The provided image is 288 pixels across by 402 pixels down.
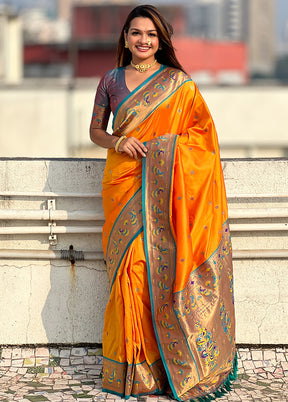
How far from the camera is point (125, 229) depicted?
3.18m

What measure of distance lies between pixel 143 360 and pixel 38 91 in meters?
17.1

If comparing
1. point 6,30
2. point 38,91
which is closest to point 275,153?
point 38,91

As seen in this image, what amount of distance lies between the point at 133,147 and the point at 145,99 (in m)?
0.23

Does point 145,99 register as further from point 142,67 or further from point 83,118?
point 83,118

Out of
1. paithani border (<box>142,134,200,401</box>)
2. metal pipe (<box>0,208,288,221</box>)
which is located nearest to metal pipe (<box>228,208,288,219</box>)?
metal pipe (<box>0,208,288,221</box>)

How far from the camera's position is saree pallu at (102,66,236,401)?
3.12 m

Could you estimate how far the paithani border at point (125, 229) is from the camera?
316cm

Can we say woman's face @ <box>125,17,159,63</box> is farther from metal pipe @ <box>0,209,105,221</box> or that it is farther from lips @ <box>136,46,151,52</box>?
metal pipe @ <box>0,209,105,221</box>

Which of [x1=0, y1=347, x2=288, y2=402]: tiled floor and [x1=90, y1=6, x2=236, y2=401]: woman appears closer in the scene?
[x1=90, y1=6, x2=236, y2=401]: woman

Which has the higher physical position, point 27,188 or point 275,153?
point 275,153

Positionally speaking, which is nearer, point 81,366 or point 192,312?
point 192,312

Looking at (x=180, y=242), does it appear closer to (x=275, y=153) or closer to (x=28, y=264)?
(x=28, y=264)

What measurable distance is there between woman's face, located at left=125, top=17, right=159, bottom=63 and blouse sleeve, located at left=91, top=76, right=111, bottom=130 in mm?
217

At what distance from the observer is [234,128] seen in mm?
19797
